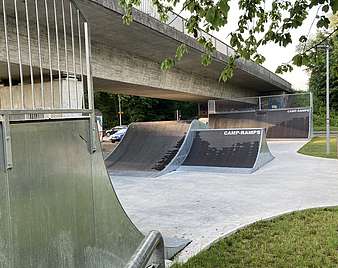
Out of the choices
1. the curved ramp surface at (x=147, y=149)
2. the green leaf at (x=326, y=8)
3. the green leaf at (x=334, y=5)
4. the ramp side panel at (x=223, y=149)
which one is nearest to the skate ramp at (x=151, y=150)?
the curved ramp surface at (x=147, y=149)

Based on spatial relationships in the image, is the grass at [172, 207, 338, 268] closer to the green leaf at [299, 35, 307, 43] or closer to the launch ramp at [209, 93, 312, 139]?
the green leaf at [299, 35, 307, 43]

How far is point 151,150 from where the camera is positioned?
1327 centimetres

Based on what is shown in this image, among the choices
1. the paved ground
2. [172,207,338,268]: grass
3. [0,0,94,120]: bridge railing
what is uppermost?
[0,0,94,120]: bridge railing

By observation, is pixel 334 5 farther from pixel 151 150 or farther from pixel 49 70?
pixel 151 150

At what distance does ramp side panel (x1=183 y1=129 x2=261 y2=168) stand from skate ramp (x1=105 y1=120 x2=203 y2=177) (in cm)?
43

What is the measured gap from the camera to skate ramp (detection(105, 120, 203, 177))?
12.0m

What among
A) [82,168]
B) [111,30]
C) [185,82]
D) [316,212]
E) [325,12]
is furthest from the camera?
[185,82]

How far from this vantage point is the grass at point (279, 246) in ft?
13.2

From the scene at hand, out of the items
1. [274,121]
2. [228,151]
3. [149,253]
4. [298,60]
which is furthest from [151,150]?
[274,121]

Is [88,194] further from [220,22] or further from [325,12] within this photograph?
[325,12]

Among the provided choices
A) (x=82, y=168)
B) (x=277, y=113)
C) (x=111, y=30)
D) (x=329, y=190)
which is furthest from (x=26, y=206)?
(x=277, y=113)

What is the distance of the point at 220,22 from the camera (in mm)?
2977

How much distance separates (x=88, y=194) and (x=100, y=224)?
1.03 ft

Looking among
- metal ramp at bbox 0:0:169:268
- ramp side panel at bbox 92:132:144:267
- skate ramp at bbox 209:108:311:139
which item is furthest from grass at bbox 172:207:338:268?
skate ramp at bbox 209:108:311:139
